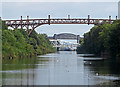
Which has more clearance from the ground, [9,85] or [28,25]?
[28,25]

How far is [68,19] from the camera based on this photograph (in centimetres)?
14838

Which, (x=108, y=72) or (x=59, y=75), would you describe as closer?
(x=59, y=75)

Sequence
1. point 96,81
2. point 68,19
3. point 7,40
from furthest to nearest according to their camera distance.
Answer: point 68,19 → point 7,40 → point 96,81

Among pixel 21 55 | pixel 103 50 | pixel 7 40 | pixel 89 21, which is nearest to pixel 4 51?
pixel 7 40

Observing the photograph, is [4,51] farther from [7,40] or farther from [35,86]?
[35,86]

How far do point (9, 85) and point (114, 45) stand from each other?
207 feet

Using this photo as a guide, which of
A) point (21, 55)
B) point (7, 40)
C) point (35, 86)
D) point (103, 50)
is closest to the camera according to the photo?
point (35, 86)

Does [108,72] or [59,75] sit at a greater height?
[108,72]

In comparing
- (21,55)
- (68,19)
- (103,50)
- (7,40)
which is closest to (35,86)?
(7,40)

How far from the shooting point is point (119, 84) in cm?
3997

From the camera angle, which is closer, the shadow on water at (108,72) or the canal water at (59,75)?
the canal water at (59,75)

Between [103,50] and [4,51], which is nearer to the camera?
[4,51]

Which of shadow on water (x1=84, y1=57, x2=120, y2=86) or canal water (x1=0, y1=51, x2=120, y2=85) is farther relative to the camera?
shadow on water (x1=84, y1=57, x2=120, y2=86)

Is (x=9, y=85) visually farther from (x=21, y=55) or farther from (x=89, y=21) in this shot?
(x=89, y=21)
